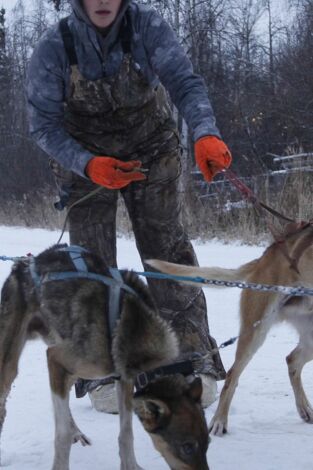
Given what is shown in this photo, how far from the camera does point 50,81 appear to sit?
10.6 ft

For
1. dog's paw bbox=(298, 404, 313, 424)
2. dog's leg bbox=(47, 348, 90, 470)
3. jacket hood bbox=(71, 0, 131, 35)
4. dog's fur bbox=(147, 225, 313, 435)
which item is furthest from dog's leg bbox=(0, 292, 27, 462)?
dog's paw bbox=(298, 404, 313, 424)

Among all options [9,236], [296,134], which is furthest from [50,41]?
[296,134]

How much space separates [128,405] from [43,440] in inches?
25.3

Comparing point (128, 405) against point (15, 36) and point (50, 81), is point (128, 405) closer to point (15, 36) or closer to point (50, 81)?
point (50, 81)

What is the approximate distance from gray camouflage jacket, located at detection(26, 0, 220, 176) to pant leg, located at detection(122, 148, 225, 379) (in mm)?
489

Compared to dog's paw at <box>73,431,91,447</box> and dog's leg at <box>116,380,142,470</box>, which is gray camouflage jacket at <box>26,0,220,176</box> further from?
dog's paw at <box>73,431,91,447</box>

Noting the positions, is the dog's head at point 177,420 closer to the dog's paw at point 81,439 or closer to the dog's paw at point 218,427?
the dog's paw at point 81,439

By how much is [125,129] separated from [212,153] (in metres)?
0.73

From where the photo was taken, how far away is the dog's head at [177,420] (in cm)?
233

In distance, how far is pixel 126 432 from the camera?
273 cm

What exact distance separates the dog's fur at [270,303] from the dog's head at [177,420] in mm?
919

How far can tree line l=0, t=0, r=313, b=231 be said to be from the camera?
18859 millimetres

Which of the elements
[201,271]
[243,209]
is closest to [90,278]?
[201,271]

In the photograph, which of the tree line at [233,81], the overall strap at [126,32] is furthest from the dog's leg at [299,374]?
the tree line at [233,81]
